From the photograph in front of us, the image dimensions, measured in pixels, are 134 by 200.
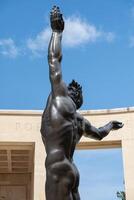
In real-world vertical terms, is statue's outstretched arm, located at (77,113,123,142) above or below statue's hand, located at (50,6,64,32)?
below

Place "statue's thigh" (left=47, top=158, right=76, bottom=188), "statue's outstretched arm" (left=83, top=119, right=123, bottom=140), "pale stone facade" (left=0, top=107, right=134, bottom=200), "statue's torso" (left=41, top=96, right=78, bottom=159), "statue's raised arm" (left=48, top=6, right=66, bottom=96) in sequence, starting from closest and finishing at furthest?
"statue's thigh" (left=47, top=158, right=76, bottom=188)
"statue's torso" (left=41, top=96, right=78, bottom=159)
"statue's raised arm" (left=48, top=6, right=66, bottom=96)
"statue's outstretched arm" (left=83, top=119, right=123, bottom=140)
"pale stone facade" (left=0, top=107, right=134, bottom=200)

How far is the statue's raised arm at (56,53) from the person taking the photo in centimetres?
601

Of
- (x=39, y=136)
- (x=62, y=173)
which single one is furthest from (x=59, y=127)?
(x=39, y=136)

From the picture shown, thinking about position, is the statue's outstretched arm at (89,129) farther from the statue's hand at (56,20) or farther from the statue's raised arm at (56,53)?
the statue's hand at (56,20)

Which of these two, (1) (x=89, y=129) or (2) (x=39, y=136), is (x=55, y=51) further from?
(2) (x=39, y=136)

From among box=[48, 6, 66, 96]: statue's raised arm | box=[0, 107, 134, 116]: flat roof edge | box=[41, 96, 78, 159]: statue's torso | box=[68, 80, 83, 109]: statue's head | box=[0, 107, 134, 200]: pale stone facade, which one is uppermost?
box=[0, 107, 134, 116]: flat roof edge

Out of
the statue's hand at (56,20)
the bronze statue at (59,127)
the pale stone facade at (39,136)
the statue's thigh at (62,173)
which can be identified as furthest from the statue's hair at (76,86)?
the pale stone facade at (39,136)

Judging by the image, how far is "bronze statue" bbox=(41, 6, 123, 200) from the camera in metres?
5.59

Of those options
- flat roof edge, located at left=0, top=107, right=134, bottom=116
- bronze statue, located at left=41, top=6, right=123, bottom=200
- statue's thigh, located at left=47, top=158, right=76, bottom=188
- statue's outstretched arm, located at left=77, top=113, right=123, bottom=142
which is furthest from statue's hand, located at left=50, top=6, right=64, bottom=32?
flat roof edge, located at left=0, top=107, right=134, bottom=116

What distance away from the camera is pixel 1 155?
30.2 m

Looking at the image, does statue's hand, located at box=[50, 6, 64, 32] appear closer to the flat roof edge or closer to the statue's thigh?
the statue's thigh

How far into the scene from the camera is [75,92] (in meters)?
6.32

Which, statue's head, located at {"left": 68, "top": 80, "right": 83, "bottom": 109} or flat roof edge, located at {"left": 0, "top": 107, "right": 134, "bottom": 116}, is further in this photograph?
flat roof edge, located at {"left": 0, "top": 107, "right": 134, "bottom": 116}

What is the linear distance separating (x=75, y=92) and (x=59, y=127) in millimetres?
716
